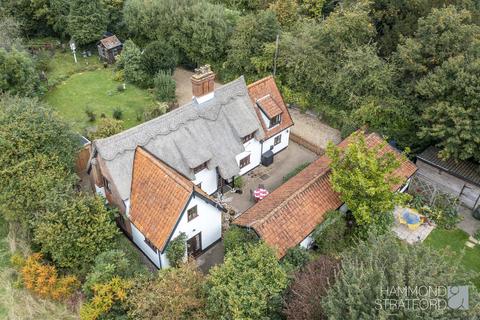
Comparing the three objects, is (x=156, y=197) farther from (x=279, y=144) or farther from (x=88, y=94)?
(x=88, y=94)

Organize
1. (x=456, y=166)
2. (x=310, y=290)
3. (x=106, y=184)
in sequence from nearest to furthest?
(x=310, y=290) → (x=106, y=184) → (x=456, y=166)

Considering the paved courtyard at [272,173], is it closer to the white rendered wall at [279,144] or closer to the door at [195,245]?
the white rendered wall at [279,144]

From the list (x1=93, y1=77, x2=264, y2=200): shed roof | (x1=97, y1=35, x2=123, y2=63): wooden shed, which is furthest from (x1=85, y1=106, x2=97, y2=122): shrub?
(x1=93, y1=77, x2=264, y2=200): shed roof

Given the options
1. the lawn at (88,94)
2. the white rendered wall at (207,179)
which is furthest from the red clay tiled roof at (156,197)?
the lawn at (88,94)

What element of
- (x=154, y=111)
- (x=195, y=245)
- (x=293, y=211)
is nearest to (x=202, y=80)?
(x=293, y=211)

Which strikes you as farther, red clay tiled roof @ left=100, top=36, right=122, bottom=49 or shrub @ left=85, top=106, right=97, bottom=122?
red clay tiled roof @ left=100, top=36, right=122, bottom=49

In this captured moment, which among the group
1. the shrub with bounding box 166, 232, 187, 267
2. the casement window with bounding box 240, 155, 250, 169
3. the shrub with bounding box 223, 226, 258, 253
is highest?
the shrub with bounding box 223, 226, 258, 253

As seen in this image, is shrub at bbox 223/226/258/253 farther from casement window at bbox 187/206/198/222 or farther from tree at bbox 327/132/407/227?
tree at bbox 327/132/407/227
